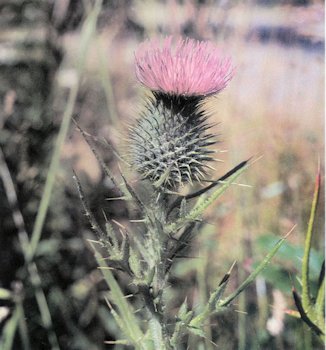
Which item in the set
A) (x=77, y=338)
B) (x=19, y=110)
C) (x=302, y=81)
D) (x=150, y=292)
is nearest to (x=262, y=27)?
(x=302, y=81)

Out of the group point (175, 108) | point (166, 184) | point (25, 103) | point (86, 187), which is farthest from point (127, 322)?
point (25, 103)

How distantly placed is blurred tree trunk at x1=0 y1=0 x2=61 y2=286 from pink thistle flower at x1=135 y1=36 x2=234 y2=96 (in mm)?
735

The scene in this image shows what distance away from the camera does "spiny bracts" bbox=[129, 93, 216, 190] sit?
105 cm

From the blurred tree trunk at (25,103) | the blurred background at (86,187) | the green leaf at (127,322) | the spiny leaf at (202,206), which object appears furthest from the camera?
the blurred tree trunk at (25,103)

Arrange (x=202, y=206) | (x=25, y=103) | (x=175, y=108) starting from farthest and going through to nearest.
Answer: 1. (x=25, y=103)
2. (x=175, y=108)
3. (x=202, y=206)

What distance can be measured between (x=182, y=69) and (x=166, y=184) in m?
0.20

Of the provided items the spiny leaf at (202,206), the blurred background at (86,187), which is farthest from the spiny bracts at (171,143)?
the blurred background at (86,187)

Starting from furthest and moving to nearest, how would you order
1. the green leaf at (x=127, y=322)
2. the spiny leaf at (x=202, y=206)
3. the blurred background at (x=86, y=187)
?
the blurred background at (x=86, y=187)
the green leaf at (x=127, y=322)
the spiny leaf at (x=202, y=206)

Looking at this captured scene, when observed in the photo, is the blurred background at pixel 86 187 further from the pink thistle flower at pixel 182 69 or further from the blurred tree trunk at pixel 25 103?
the pink thistle flower at pixel 182 69

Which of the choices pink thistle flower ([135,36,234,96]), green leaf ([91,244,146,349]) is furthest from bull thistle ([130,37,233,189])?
green leaf ([91,244,146,349])

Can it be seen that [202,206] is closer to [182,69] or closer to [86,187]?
[182,69]

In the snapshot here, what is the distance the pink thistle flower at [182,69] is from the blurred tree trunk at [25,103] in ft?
2.41

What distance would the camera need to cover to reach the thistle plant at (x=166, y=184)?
910mm

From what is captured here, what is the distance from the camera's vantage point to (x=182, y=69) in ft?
3.25
